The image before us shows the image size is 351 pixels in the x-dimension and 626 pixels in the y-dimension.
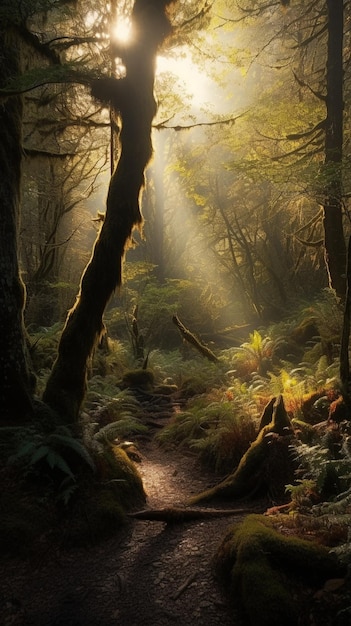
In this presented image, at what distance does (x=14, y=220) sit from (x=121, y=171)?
2010mm

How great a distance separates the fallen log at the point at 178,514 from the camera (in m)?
4.93

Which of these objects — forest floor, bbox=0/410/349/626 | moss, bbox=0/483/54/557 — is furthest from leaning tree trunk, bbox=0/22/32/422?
forest floor, bbox=0/410/349/626

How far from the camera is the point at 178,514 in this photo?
507 cm

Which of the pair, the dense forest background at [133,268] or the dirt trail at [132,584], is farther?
the dense forest background at [133,268]

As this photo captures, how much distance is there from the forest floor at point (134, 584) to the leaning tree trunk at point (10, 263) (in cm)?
212

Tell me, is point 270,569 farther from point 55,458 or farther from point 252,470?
point 55,458

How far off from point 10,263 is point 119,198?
216 cm

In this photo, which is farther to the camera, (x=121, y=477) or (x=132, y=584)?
(x=121, y=477)

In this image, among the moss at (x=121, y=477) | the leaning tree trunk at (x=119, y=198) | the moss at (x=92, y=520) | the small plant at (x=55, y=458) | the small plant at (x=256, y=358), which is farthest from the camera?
the small plant at (x=256, y=358)

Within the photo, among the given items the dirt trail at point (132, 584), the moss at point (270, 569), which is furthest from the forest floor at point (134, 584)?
the moss at point (270, 569)

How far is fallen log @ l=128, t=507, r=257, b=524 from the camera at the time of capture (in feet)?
16.2

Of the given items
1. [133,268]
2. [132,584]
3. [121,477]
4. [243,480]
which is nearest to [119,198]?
[121,477]

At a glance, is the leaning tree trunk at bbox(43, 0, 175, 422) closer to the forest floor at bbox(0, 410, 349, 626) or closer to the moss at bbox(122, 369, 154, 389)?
the forest floor at bbox(0, 410, 349, 626)

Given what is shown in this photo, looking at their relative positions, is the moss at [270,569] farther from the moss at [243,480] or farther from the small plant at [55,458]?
the small plant at [55,458]
